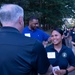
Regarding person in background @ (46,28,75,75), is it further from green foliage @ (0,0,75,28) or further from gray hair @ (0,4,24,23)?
green foliage @ (0,0,75,28)

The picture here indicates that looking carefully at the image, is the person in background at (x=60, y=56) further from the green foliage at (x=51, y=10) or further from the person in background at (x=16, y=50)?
the green foliage at (x=51, y=10)

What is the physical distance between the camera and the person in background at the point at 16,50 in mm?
2335

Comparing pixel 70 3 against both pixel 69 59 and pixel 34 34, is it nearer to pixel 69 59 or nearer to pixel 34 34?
pixel 34 34

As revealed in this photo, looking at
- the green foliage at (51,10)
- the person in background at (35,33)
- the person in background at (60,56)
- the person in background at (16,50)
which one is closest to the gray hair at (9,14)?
the person in background at (16,50)

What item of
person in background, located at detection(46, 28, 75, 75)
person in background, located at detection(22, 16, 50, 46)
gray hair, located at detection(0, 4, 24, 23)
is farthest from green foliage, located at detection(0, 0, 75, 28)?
gray hair, located at detection(0, 4, 24, 23)

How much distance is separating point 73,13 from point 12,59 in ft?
105

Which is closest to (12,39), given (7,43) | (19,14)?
(7,43)

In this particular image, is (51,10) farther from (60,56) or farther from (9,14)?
(9,14)

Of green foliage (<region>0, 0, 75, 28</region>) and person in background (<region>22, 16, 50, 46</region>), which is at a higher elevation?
person in background (<region>22, 16, 50, 46</region>)

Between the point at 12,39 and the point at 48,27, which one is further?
the point at 48,27

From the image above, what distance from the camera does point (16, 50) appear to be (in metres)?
2.34

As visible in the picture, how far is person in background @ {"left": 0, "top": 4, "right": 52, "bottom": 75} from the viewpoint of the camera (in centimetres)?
233

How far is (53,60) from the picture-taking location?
13.1ft

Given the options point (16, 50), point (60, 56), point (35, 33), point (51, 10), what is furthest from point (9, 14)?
point (51, 10)
